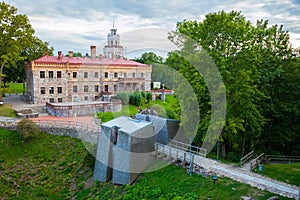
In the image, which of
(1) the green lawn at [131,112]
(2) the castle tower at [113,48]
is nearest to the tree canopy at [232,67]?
(1) the green lawn at [131,112]

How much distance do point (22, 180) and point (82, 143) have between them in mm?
4558

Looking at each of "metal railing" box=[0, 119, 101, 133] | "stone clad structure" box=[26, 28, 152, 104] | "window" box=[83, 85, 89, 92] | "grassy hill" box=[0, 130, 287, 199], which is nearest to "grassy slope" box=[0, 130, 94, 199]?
"grassy hill" box=[0, 130, 287, 199]

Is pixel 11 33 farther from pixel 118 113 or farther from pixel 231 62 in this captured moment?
pixel 231 62

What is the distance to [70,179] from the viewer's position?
15383 millimetres

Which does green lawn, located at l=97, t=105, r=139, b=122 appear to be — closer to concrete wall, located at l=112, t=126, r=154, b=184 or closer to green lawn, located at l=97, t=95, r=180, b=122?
green lawn, located at l=97, t=95, r=180, b=122

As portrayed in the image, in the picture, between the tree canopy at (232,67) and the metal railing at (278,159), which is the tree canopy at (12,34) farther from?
the metal railing at (278,159)

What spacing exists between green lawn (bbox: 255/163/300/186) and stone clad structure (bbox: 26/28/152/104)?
77.3ft

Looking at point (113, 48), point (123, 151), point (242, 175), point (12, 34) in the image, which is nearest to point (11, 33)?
point (12, 34)

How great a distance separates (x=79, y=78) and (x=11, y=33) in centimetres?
908

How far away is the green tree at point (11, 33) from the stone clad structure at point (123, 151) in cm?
1892

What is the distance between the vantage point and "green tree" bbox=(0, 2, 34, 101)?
26639 millimetres

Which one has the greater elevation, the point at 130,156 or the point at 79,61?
the point at 79,61

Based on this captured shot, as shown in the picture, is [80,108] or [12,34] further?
[12,34]

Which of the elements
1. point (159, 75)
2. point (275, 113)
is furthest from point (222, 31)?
point (159, 75)
